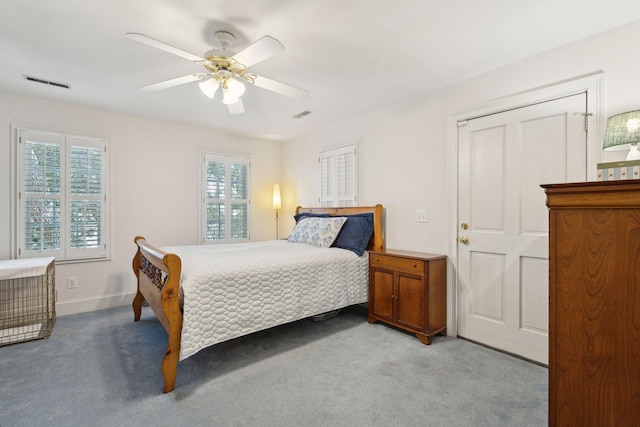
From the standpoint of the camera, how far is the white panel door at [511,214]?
7.22 feet

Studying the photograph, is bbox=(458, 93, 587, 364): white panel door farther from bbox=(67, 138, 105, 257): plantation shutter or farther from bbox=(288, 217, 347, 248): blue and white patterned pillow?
bbox=(67, 138, 105, 257): plantation shutter

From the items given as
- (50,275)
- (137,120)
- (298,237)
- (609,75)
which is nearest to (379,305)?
(298,237)

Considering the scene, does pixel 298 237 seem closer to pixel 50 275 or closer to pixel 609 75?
pixel 50 275

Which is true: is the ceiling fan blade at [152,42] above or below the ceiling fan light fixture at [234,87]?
above

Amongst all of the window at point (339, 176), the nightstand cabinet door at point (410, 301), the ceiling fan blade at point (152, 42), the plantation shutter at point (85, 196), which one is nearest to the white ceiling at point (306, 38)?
the ceiling fan blade at point (152, 42)

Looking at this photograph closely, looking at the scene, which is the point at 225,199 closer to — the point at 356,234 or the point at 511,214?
the point at 356,234

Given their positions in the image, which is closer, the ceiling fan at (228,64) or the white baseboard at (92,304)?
the ceiling fan at (228,64)

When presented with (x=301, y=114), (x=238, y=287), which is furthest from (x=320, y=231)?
(x=301, y=114)

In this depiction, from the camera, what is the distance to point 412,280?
8.93 ft

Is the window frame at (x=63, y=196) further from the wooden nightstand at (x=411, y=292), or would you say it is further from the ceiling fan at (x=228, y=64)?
the wooden nightstand at (x=411, y=292)

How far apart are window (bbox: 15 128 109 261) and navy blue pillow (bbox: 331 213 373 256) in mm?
2817

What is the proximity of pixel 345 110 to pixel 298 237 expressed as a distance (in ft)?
5.33

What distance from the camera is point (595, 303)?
3.22 ft

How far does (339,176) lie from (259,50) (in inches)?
93.9
